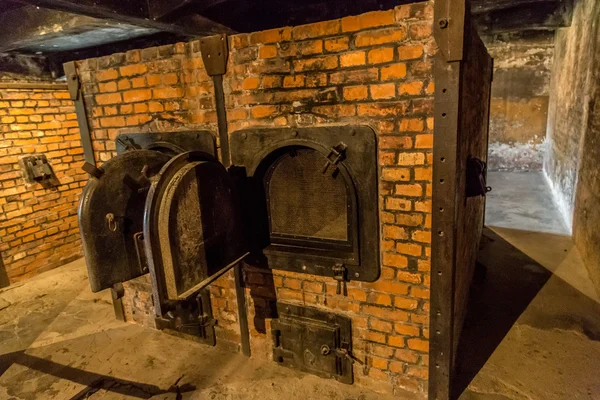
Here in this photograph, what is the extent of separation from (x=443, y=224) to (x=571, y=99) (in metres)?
5.41

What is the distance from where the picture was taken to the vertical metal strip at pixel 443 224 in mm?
1722

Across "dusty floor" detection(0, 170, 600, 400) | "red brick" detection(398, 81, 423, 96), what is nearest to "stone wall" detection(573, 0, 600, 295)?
"dusty floor" detection(0, 170, 600, 400)

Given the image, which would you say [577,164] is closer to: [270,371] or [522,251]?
[522,251]

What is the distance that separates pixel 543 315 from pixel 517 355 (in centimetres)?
68

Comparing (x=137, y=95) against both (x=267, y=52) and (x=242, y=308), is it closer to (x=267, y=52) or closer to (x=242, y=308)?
(x=267, y=52)

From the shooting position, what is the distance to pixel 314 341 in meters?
2.38

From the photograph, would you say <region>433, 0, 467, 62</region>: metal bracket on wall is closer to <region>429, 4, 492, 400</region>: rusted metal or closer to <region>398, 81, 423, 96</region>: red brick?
<region>429, 4, 492, 400</region>: rusted metal

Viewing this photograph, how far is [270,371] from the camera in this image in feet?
8.25

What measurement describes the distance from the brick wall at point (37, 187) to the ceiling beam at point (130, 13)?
240 cm

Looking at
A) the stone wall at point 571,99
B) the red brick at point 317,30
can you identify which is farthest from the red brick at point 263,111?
the stone wall at point 571,99

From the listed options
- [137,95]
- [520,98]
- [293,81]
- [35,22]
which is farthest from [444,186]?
[520,98]

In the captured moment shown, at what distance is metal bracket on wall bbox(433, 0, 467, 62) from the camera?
1623 mm

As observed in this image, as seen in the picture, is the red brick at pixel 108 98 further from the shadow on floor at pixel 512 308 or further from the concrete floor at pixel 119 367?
the shadow on floor at pixel 512 308

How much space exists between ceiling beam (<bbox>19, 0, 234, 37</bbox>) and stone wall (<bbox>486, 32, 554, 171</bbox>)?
8033 mm
